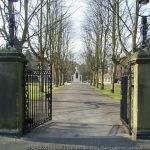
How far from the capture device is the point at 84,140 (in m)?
11.9

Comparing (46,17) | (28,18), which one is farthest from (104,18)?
(28,18)

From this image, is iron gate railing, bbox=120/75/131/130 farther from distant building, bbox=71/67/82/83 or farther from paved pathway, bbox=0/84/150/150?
distant building, bbox=71/67/82/83

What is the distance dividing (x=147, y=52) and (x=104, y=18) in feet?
122

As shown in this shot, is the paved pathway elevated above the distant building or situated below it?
below

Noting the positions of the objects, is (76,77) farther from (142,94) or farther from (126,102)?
(142,94)

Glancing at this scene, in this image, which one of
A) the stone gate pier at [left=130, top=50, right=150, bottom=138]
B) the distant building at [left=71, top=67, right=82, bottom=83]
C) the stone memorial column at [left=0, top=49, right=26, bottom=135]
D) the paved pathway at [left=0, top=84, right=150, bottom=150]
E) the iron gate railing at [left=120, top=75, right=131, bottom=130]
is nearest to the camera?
the paved pathway at [left=0, top=84, right=150, bottom=150]

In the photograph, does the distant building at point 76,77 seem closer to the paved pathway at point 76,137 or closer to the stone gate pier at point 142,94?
the paved pathway at point 76,137

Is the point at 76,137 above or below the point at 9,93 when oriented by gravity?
below

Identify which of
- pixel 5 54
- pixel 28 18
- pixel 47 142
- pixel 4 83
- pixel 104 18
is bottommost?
pixel 47 142

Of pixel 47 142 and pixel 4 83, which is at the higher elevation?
pixel 4 83

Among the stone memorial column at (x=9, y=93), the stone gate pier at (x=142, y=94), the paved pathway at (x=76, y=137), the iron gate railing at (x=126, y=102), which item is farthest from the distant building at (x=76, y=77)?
the stone gate pier at (x=142, y=94)

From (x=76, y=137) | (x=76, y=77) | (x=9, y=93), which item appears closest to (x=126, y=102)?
(x=76, y=137)

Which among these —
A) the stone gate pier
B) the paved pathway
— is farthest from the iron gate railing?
the stone gate pier

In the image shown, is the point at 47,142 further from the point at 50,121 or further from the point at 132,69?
the point at 50,121
